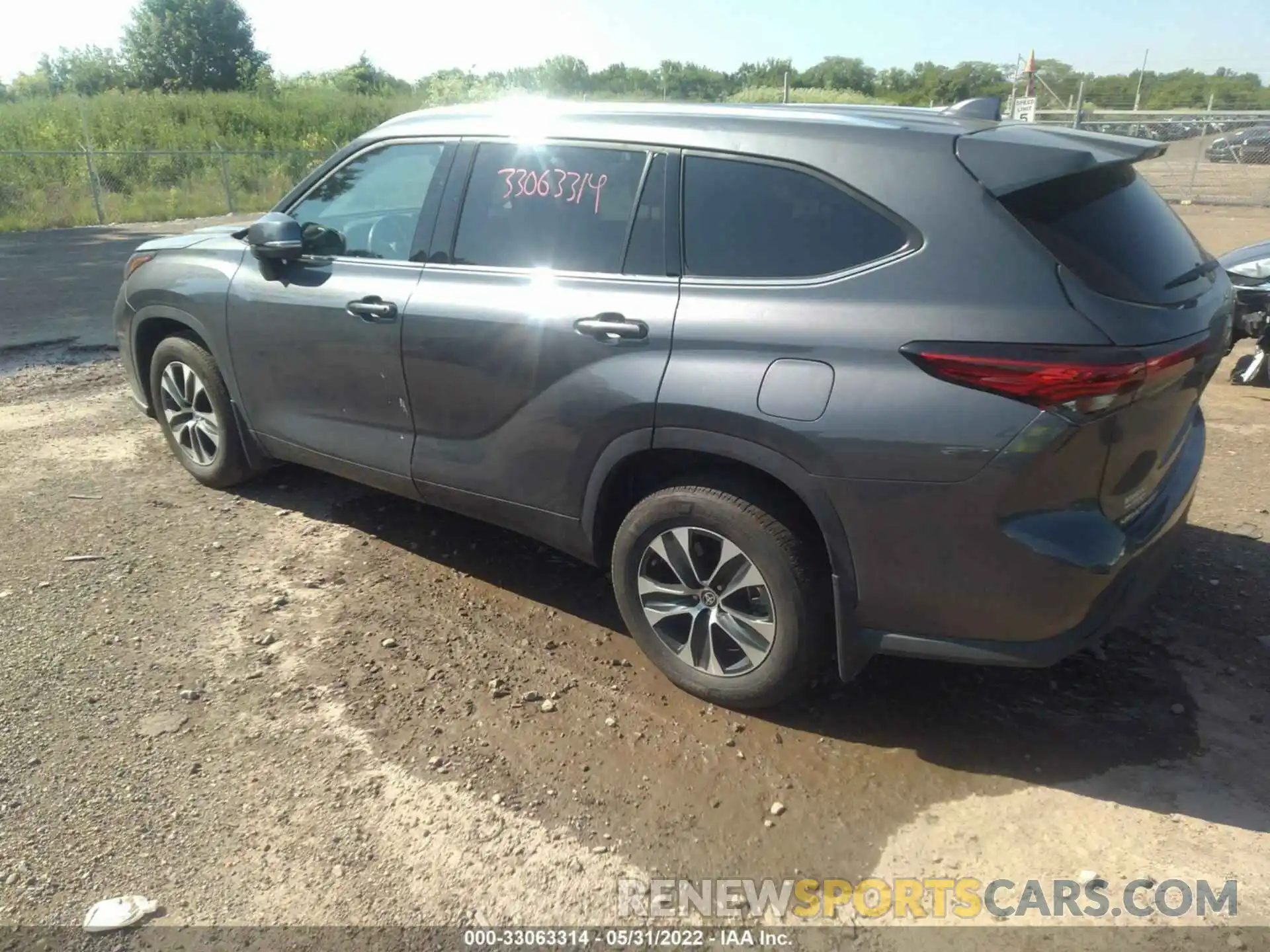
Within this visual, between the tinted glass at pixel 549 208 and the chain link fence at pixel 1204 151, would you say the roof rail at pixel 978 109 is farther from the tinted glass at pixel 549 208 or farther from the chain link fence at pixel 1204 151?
the chain link fence at pixel 1204 151

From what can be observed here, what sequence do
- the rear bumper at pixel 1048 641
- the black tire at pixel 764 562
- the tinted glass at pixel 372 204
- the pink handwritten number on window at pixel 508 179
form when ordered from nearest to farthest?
the rear bumper at pixel 1048 641
the black tire at pixel 764 562
the pink handwritten number on window at pixel 508 179
the tinted glass at pixel 372 204

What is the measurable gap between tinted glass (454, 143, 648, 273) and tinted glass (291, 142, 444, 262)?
308mm

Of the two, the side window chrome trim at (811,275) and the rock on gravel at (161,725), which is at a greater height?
the side window chrome trim at (811,275)

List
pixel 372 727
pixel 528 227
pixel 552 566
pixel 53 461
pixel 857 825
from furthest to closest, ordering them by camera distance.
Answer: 1. pixel 53 461
2. pixel 552 566
3. pixel 528 227
4. pixel 372 727
5. pixel 857 825

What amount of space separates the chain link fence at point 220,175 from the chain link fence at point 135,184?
21mm

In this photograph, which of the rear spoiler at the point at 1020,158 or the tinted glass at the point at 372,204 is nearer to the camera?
the rear spoiler at the point at 1020,158

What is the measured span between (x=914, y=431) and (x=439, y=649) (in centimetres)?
197

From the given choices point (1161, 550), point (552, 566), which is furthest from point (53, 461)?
point (1161, 550)

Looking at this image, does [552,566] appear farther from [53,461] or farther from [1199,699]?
[53,461]

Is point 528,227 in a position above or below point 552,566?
above

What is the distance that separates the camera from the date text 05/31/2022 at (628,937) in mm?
2283

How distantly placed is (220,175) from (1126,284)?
24933 mm

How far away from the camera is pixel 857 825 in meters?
2.65

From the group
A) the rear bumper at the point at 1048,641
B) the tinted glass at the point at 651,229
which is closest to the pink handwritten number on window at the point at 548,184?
the tinted glass at the point at 651,229
